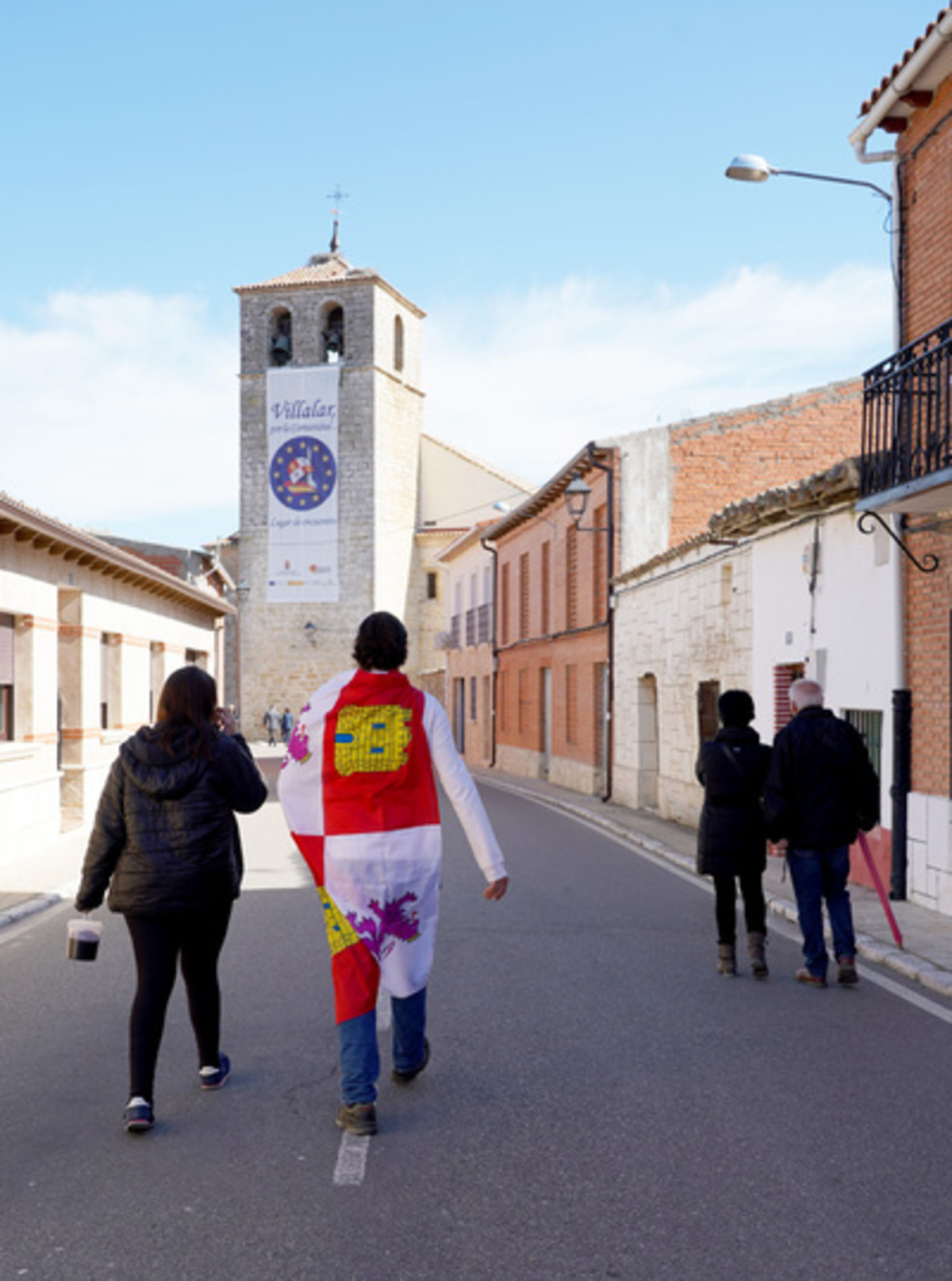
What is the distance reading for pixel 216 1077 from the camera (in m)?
5.23

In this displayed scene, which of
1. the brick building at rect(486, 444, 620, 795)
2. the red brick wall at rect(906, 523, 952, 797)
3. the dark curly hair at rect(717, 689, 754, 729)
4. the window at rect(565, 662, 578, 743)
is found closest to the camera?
the dark curly hair at rect(717, 689, 754, 729)

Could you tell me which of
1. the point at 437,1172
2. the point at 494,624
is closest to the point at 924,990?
the point at 437,1172

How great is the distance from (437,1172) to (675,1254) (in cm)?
93

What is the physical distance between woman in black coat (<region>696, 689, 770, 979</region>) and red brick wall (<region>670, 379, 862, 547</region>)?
15.5 m

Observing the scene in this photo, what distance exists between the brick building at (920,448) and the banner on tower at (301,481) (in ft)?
134

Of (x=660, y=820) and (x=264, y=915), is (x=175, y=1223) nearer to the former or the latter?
(x=264, y=915)

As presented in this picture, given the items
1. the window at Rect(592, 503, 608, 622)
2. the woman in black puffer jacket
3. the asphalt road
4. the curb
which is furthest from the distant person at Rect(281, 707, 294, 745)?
the woman in black puffer jacket

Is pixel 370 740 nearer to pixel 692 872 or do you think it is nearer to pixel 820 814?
pixel 820 814

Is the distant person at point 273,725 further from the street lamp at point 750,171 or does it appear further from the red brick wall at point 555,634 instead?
the street lamp at point 750,171

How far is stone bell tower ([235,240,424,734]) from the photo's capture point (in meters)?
51.2

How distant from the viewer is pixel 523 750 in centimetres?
3250

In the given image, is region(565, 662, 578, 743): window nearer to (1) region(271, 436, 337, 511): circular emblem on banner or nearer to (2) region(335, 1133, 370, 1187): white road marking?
(2) region(335, 1133, 370, 1187): white road marking

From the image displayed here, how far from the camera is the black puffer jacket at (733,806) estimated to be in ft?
24.4

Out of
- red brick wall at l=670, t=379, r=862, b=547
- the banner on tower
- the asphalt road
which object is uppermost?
the banner on tower
